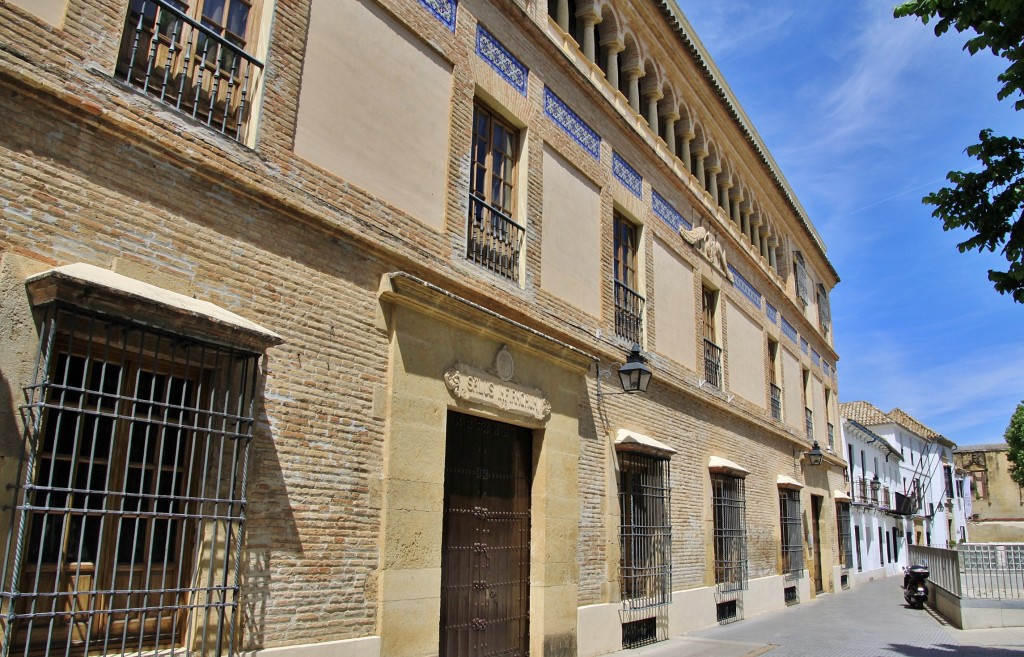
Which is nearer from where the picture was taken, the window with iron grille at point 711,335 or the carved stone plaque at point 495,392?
the carved stone plaque at point 495,392

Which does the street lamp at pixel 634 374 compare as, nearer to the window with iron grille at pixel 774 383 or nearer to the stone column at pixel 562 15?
the stone column at pixel 562 15

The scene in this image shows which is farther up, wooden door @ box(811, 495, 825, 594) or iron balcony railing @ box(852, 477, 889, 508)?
iron balcony railing @ box(852, 477, 889, 508)

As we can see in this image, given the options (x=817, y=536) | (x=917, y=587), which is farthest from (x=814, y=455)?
(x=917, y=587)

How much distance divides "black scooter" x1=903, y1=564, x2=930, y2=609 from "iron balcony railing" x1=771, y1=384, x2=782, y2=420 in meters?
4.26

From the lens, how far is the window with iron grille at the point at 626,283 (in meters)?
10.6

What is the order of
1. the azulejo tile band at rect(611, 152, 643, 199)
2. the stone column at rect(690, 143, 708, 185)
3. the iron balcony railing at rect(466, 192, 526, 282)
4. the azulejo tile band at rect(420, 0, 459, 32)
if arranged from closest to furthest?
the azulejo tile band at rect(420, 0, 459, 32)
the iron balcony railing at rect(466, 192, 526, 282)
the azulejo tile band at rect(611, 152, 643, 199)
the stone column at rect(690, 143, 708, 185)

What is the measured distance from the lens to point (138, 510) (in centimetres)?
440

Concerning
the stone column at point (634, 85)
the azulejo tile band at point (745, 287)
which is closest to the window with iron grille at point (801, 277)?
the azulejo tile band at point (745, 287)

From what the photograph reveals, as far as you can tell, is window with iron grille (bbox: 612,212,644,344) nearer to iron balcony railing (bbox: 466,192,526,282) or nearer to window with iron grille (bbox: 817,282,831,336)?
iron balcony railing (bbox: 466,192,526,282)

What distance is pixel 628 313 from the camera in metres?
10.8

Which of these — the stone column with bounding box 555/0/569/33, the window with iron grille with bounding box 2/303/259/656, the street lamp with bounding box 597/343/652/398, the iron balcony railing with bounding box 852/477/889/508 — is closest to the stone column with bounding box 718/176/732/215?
the stone column with bounding box 555/0/569/33

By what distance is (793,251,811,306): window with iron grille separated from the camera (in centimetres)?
2100

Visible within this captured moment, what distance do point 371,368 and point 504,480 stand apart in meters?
2.47

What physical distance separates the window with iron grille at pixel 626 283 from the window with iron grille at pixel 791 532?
7613 mm
